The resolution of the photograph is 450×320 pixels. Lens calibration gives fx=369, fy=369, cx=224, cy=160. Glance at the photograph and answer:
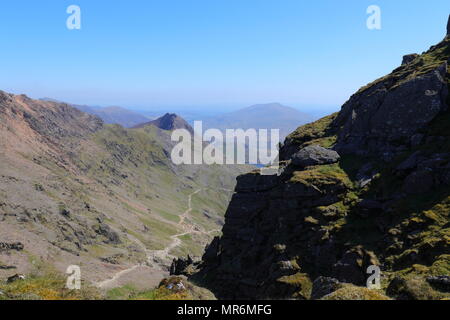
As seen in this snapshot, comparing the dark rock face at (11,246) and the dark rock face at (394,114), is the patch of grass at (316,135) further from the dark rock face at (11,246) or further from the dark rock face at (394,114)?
the dark rock face at (11,246)

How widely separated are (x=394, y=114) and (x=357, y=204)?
1745cm

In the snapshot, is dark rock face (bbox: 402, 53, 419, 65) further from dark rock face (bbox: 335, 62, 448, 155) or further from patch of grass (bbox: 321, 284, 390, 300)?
patch of grass (bbox: 321, 284, 390, 300)

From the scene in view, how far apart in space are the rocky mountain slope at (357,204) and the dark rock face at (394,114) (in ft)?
0.51

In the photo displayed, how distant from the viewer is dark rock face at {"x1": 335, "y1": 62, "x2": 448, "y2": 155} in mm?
52844

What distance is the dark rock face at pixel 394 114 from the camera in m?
52.8

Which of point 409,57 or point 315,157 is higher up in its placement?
point 409,57

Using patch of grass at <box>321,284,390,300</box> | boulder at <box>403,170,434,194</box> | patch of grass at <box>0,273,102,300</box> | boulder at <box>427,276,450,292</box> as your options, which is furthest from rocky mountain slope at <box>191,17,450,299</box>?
patch of grass at <box>0,273,102,300</box>

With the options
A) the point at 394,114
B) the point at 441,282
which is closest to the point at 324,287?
the point at 441,282

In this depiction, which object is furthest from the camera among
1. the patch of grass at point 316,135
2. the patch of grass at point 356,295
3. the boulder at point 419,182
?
the patch of grass at point 316,135

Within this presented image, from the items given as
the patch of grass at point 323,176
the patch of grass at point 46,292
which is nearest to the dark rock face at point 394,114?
the patch of grass at point 323,176

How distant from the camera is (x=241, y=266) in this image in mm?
54375

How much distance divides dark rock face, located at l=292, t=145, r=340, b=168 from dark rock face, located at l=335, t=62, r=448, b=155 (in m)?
2.29

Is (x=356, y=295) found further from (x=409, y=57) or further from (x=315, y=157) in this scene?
(x=409, y=57)

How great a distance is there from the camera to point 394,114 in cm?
5556
